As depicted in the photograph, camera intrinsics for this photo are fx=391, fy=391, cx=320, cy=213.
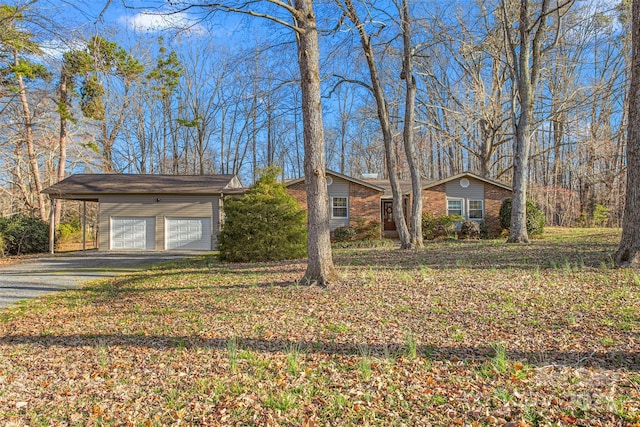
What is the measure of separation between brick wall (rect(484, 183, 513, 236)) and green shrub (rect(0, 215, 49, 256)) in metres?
20.9

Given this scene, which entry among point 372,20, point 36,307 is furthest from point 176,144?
point 36,307

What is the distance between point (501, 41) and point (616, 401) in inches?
637

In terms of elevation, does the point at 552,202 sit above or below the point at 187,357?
above

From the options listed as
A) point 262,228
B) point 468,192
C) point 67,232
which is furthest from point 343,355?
point 67,232

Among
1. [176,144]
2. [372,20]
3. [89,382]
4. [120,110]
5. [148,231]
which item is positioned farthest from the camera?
[176,144]

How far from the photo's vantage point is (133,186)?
17984mm

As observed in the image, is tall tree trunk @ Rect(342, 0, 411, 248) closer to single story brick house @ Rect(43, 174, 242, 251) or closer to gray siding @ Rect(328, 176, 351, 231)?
gray siding @ Rect(328, 176, 351, 231)

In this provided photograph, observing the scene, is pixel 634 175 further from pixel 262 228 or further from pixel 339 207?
pixel 339 207

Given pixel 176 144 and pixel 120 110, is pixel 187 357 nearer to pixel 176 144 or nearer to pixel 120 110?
pixel 120 110

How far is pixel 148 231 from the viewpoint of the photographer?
58.3 feet

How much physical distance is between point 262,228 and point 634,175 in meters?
8.46

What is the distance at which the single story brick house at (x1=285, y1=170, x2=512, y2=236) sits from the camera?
62.4ft

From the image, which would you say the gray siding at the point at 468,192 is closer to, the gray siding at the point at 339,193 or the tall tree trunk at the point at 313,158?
the gray siding at the point at 339,193

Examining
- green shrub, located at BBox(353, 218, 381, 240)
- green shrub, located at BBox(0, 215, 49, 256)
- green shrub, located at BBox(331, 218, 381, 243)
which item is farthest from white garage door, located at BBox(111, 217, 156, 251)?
green shrub, located at BBox(353, 218, 381, 240)
